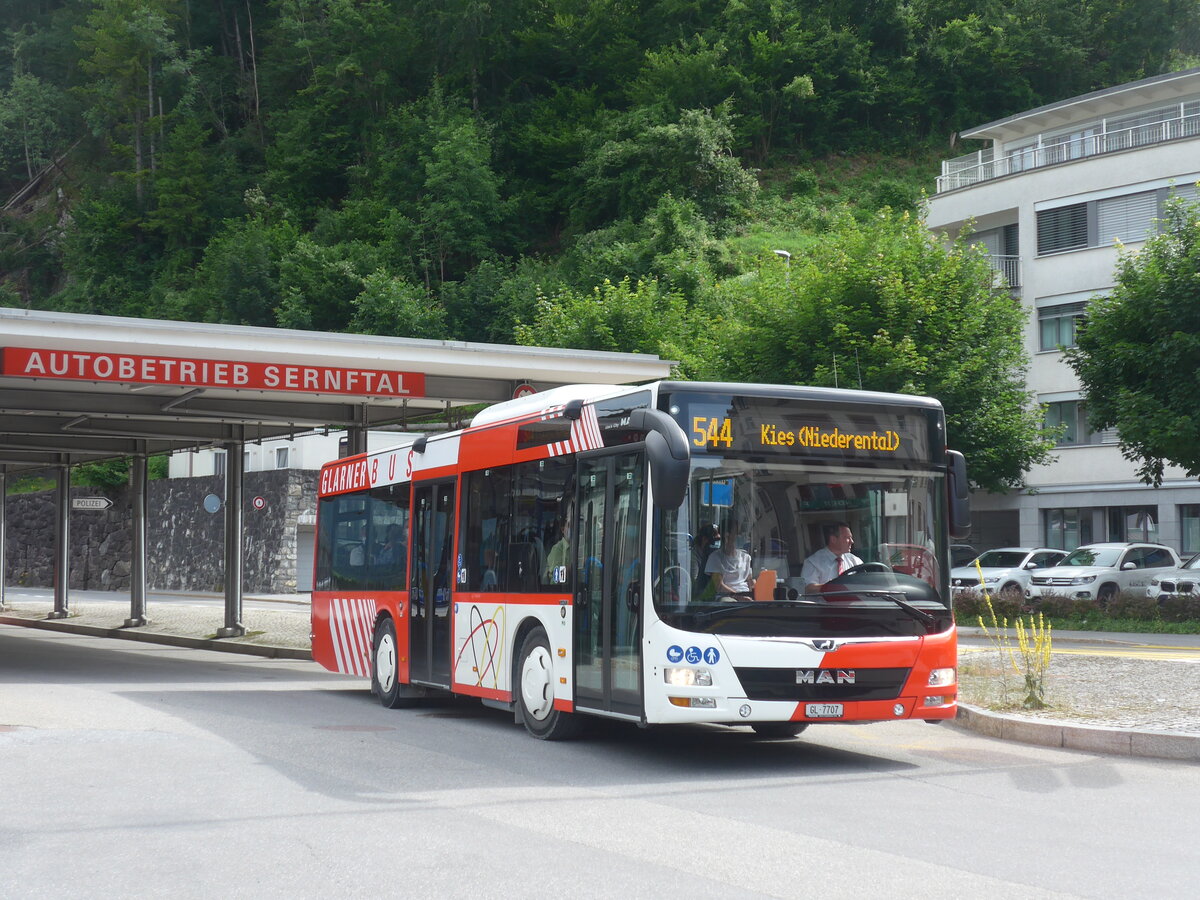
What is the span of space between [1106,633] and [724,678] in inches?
689

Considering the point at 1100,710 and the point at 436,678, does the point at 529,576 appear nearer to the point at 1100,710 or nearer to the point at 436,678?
the point at 436,678

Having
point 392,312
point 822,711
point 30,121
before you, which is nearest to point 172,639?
point 822,711

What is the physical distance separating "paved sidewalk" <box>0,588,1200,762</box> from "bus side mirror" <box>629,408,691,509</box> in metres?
4.63

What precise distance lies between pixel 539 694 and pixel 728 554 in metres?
2.78

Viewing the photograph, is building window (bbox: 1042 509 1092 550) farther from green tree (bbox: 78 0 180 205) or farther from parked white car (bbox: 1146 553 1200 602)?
green tree (bbox: 78 0 180 205)

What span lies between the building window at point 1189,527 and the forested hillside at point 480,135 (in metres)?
16.6

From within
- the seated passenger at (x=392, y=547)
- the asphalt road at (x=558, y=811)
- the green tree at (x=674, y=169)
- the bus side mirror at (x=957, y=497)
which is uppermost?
the green tree at (x=674, y=169)

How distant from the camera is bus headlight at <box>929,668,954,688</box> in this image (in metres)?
10.7

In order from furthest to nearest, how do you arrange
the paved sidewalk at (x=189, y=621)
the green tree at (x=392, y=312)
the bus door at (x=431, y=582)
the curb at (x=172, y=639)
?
the green tree at (x=392, y=312), the paved sidewalk at (x=189, y=621), the curb at (x=172, y=639), the bus door at (x=431, y=582)

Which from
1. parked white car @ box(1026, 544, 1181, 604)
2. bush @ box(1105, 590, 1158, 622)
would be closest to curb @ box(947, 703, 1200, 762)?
bush @ box(1105, 590, 1158, 622)

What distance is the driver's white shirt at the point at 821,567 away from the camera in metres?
10.3

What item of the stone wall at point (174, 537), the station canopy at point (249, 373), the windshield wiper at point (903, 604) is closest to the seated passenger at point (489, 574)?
the windshield wiper at point (903, 604)

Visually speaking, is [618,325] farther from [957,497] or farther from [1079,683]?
[957,497]

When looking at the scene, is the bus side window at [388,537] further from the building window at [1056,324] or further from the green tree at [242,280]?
the green tree at [242,280]
